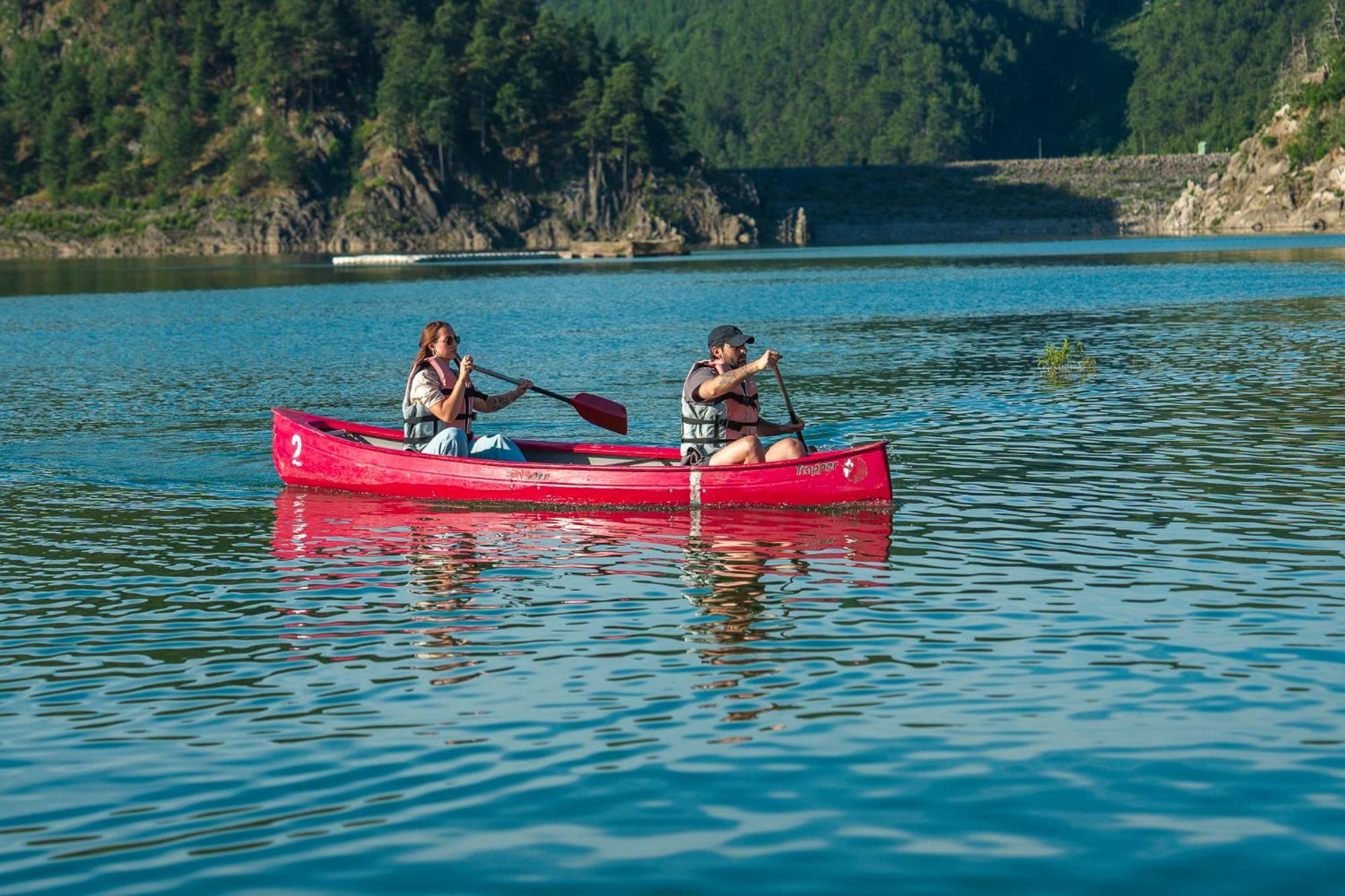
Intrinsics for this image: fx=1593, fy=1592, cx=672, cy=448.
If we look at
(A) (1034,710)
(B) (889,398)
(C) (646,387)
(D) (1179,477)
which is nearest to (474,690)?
(A) (1034,710)

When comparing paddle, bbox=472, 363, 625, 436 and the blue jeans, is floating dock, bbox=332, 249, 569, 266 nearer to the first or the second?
paddle, bbox=472, 363, 625, 436

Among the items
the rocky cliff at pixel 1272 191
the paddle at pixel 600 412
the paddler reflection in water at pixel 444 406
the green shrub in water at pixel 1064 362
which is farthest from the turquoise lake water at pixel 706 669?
the rocky cliff at pixel 1272 191

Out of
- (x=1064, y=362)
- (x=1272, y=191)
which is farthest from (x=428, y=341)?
(x=1272, y=191)

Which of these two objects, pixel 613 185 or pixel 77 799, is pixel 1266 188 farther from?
pixel 77 799

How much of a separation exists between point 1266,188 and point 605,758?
169 meters

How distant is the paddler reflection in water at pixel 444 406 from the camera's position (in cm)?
2041

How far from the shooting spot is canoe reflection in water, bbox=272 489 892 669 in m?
14.3

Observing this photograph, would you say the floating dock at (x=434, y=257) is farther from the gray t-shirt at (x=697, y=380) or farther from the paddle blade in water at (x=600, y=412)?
the gray t-shirt at (x=697, y=380)

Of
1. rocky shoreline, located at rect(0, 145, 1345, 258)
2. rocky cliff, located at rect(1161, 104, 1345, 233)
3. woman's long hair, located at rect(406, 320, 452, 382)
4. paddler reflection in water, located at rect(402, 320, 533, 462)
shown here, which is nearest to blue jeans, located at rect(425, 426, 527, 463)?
paddler reflection in water, located at rect(402, 320, 533, 462)

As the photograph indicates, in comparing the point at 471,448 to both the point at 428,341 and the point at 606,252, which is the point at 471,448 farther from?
the point at 606,252

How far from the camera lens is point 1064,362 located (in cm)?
3456

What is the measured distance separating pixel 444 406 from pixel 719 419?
367 centimetres

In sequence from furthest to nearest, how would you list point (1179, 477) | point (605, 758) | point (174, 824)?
point (1179, 477) < point (605, 758) < point (174, 824)

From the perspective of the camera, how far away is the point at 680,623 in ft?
44.5
